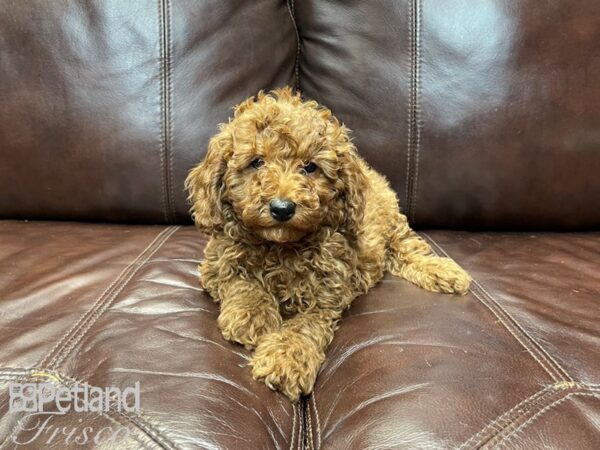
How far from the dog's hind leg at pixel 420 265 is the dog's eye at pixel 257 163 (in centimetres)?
60

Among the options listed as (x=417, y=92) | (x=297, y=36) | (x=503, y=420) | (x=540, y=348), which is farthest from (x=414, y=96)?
(x=503, y=420)

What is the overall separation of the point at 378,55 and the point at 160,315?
3.87ft

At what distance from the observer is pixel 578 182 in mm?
1930

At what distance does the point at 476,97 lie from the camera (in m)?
1.90

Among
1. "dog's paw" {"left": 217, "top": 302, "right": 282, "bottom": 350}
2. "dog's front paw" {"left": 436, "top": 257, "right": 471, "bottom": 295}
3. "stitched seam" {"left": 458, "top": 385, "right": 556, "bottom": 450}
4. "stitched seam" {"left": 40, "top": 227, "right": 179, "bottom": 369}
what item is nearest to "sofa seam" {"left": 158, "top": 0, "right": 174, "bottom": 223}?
"stitched seam" {"left": 40, "top": 227, "right": 179, "bottom": 369}

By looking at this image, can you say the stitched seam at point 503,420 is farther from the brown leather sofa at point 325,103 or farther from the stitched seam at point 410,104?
the stitched seam at point 410,104

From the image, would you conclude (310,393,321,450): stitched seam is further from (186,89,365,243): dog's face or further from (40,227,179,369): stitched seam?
(40,227,179,369): stitched seam

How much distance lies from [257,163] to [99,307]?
0.55m

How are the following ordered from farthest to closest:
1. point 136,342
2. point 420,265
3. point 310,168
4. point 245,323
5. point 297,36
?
point 297,36 < point 420,265 < point 310,168 < point 245,323 < point 136,342

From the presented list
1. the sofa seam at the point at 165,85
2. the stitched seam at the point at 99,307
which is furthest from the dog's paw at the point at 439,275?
the sofa seam at the point at 165,85

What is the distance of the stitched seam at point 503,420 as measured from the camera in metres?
0.96

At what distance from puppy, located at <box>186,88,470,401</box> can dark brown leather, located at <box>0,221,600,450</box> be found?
2.4 inches

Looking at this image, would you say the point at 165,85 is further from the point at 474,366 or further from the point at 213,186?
the point at 474,366

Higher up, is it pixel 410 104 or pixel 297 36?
pixel 297 36
